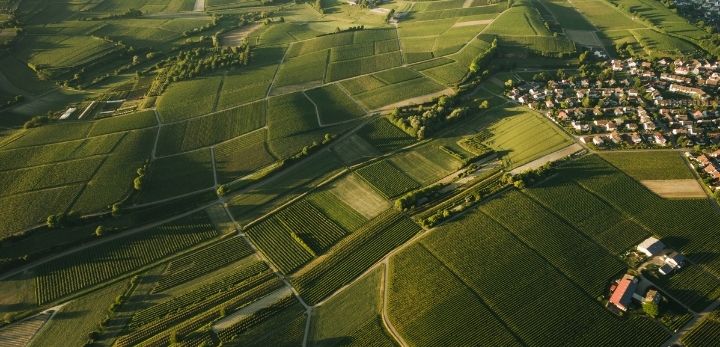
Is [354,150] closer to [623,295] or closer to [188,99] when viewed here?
[188,99]

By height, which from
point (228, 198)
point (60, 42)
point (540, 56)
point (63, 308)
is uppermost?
point (540, 56)

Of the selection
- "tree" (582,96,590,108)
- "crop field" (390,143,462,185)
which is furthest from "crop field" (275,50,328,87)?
"tree" (582,96,590,108)

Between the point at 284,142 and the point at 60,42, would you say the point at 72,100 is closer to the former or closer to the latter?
the point at 60,42

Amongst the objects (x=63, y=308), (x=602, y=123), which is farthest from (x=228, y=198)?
(x=602, y=123)

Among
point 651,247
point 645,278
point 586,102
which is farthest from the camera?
point 586,102

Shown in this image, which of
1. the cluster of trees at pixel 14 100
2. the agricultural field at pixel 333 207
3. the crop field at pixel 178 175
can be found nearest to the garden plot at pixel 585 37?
the agricultural field at pixel 333 207

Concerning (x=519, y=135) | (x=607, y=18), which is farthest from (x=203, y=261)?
(x=607, y=18)

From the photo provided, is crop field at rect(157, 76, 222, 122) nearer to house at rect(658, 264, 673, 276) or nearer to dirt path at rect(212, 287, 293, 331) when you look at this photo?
dirt path at rect(212, 287, 293, 331)
